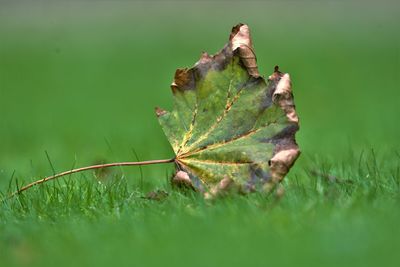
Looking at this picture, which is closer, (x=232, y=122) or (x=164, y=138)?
(x=232, y=122)

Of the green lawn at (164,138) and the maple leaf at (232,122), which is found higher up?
the maple leaf at (232,122)

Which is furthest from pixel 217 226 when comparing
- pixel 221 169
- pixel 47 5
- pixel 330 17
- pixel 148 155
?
pixel 47 5

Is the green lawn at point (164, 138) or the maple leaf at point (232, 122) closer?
the green lawn at point (164, 138)

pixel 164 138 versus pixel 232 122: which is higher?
pixel 232 122

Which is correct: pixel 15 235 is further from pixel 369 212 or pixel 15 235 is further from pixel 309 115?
pixel 309 115

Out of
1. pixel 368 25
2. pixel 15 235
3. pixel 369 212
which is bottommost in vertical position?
pixel 368 25
